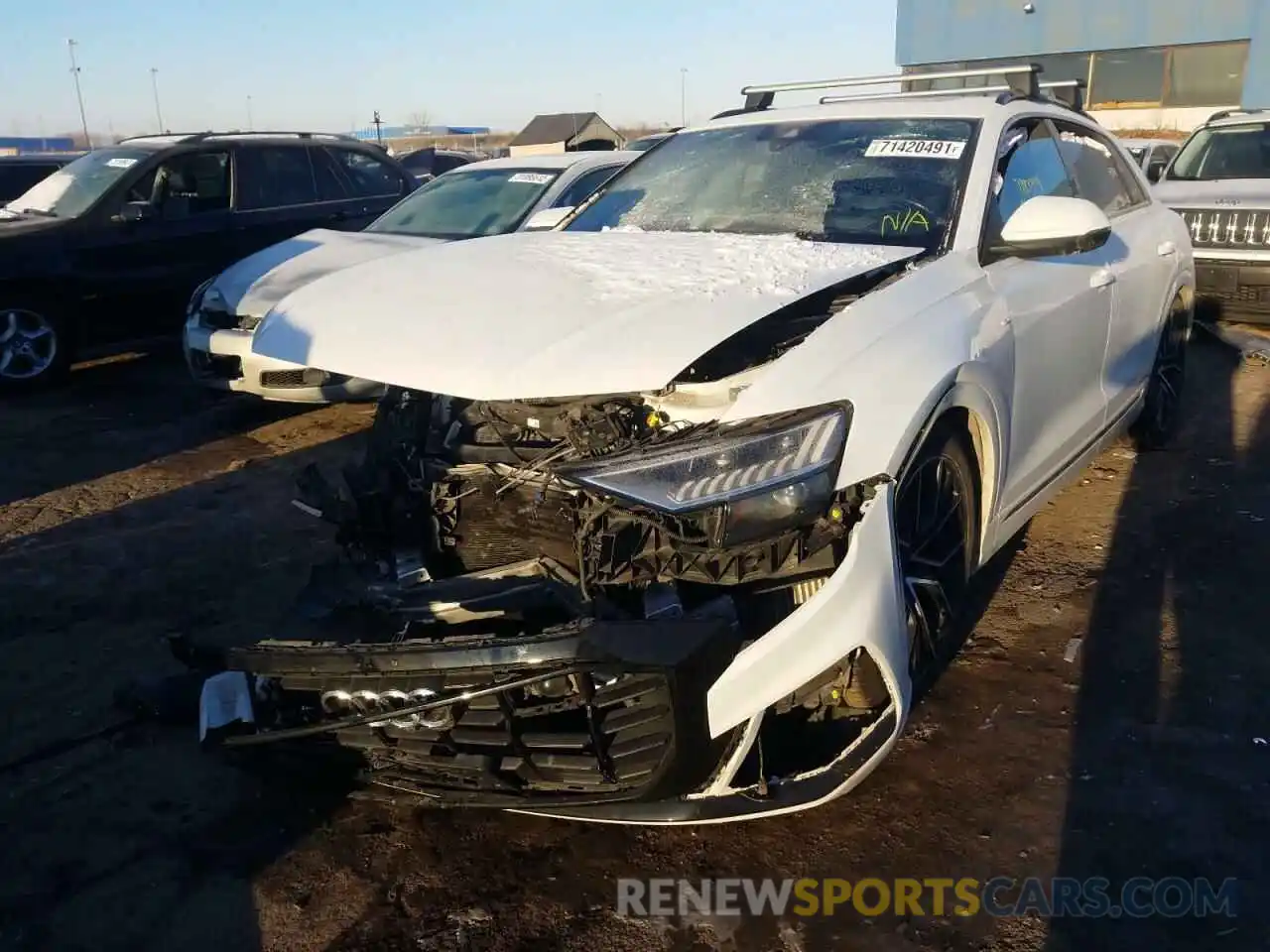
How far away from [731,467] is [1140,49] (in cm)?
3221

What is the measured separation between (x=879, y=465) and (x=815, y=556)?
0.88ft

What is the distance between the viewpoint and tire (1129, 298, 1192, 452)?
16.5 feet

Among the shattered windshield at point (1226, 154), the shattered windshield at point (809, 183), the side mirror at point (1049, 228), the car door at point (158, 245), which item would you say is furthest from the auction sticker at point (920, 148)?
the shattered windshield at point (1226, 154)

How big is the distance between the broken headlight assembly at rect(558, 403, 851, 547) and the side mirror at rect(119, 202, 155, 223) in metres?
6.63

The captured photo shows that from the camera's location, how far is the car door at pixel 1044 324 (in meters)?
3.27

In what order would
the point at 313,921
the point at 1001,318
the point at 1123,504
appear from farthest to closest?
1. the point at 1123,504
2. the point at 1001,318
3. the point at 313,921

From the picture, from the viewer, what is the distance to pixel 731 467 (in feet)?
7.50

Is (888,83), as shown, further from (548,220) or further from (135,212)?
(135,212)

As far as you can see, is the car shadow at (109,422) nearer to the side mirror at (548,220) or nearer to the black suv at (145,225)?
the black suv at (145,225)

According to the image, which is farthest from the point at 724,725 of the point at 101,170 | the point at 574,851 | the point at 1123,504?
the point at 101,170

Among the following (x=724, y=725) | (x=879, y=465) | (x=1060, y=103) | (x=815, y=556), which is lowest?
(x=724, y=725)

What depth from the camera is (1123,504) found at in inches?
189

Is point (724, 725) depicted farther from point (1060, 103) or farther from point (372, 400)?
point (372, 400)

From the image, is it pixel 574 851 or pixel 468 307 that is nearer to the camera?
pixel 574 851
